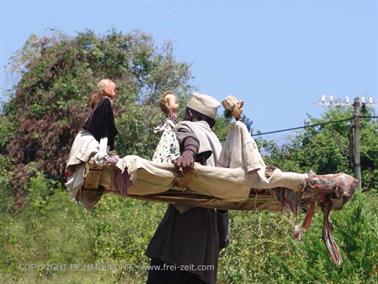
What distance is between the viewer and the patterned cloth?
5.60 metres

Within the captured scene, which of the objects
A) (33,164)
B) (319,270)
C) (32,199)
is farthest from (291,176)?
(33,164)

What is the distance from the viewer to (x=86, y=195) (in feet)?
18.0

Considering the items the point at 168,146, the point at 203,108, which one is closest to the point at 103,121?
the point at 168,146

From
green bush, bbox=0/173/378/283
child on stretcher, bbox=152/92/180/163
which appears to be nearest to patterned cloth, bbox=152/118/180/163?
child on stretcher, bbox=152/92/180/163

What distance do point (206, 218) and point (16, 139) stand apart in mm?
15532

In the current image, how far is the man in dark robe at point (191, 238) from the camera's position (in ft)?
18.9

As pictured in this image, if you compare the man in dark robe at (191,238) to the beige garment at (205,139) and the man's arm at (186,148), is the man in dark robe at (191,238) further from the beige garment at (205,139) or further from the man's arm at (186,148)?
the man's arm at (186,148)

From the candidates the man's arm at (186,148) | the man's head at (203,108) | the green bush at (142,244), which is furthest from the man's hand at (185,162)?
the green bush at (142,244)

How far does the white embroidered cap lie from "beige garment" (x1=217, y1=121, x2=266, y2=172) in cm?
34

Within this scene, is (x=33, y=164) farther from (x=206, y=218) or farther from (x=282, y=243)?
(x=206, y=218)

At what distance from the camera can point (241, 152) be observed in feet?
17.9

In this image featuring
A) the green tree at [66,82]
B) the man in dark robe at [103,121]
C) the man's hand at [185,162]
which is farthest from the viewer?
the green tree at [66,82]

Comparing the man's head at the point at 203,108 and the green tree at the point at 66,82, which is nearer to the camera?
the man's head at the point at 203,108

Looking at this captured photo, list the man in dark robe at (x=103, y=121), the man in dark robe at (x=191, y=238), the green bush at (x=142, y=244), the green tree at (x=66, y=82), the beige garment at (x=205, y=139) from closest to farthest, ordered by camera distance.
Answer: the man in dark robe at (x=103, y=121)
the beige garment at (x=205, y=139)
the man in dark robe at (x=191, y=238)
the green bush at (x=142, y=244)
the green tree at (x=66, y=82)
